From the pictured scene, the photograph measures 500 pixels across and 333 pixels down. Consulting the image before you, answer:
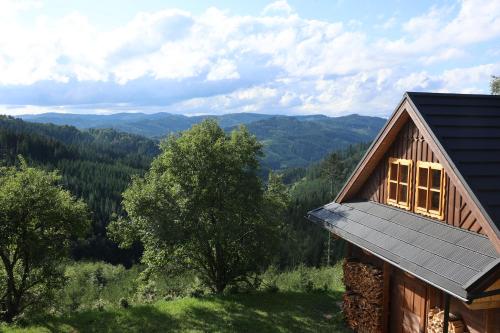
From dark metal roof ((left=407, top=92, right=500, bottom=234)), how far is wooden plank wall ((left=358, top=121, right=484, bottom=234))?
33.7 inches

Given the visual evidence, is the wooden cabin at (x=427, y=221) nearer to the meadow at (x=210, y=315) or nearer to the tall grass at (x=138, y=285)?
the meadow at (x=210, y=315)

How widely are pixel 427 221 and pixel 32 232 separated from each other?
57.3ft

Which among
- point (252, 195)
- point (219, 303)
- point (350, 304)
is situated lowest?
point (219, 303)

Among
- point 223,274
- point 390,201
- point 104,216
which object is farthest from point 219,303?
point 104,216

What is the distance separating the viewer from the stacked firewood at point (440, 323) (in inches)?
483

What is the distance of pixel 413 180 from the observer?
49.5 ft

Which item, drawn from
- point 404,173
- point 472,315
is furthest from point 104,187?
point 472,315

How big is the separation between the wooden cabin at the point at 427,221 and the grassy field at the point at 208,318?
2.90 meters

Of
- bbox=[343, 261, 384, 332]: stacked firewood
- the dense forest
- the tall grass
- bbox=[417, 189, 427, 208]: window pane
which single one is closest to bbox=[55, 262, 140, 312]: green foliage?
the tall grass

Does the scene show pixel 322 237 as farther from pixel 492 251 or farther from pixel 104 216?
pixel 492 251

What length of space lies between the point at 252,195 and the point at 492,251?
45.2ft

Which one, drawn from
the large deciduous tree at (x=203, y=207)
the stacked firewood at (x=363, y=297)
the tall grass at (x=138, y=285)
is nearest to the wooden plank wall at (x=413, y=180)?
the stacked firewood at (x=363, y=297)

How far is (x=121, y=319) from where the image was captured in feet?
66.3

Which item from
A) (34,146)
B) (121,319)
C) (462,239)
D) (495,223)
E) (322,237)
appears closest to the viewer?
(495,223)
